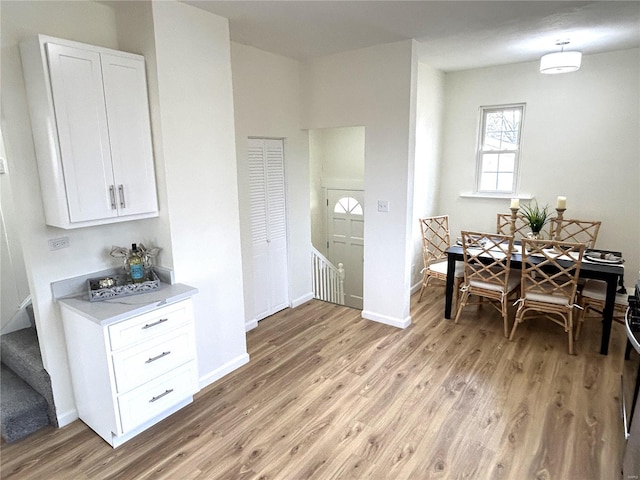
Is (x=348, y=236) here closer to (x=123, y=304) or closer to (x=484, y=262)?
(x=484, y=262)

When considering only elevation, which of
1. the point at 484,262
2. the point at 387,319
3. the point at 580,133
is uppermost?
the point at 580,133

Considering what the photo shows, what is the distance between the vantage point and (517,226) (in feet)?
16.0

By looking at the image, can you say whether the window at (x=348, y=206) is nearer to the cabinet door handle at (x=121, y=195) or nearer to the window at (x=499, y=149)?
the window at (x=499, y=149)

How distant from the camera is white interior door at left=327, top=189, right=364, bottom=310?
19.1 ft

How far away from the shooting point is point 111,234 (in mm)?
2703

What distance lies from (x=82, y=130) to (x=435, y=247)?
399 centimetres

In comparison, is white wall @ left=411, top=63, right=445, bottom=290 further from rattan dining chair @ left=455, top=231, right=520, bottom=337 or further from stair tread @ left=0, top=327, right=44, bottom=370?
stair tread @ left=0, top=327, right=44, bottom=370

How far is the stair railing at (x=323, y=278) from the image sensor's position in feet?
15.9

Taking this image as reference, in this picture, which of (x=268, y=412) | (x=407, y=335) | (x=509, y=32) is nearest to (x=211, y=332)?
(x=268, y=412)

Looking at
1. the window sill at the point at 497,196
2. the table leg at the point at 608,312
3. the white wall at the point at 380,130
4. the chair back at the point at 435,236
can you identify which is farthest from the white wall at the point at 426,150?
the table leg at the point at 608,312

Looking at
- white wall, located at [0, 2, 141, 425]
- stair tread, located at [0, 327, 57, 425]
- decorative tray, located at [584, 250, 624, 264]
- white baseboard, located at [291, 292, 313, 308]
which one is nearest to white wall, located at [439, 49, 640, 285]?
decorative tray, located at [584, 250, 624, 264]

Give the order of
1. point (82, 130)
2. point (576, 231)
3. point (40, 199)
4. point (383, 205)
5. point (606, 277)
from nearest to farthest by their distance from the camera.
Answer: point (82, 130)
point (40, 199)
point (606, 277)
point (383, 205)
point (576, 231)

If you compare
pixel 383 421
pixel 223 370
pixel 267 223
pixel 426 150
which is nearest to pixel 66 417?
pixel 223 370

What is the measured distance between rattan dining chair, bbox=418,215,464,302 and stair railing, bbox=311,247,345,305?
1.16 metres
